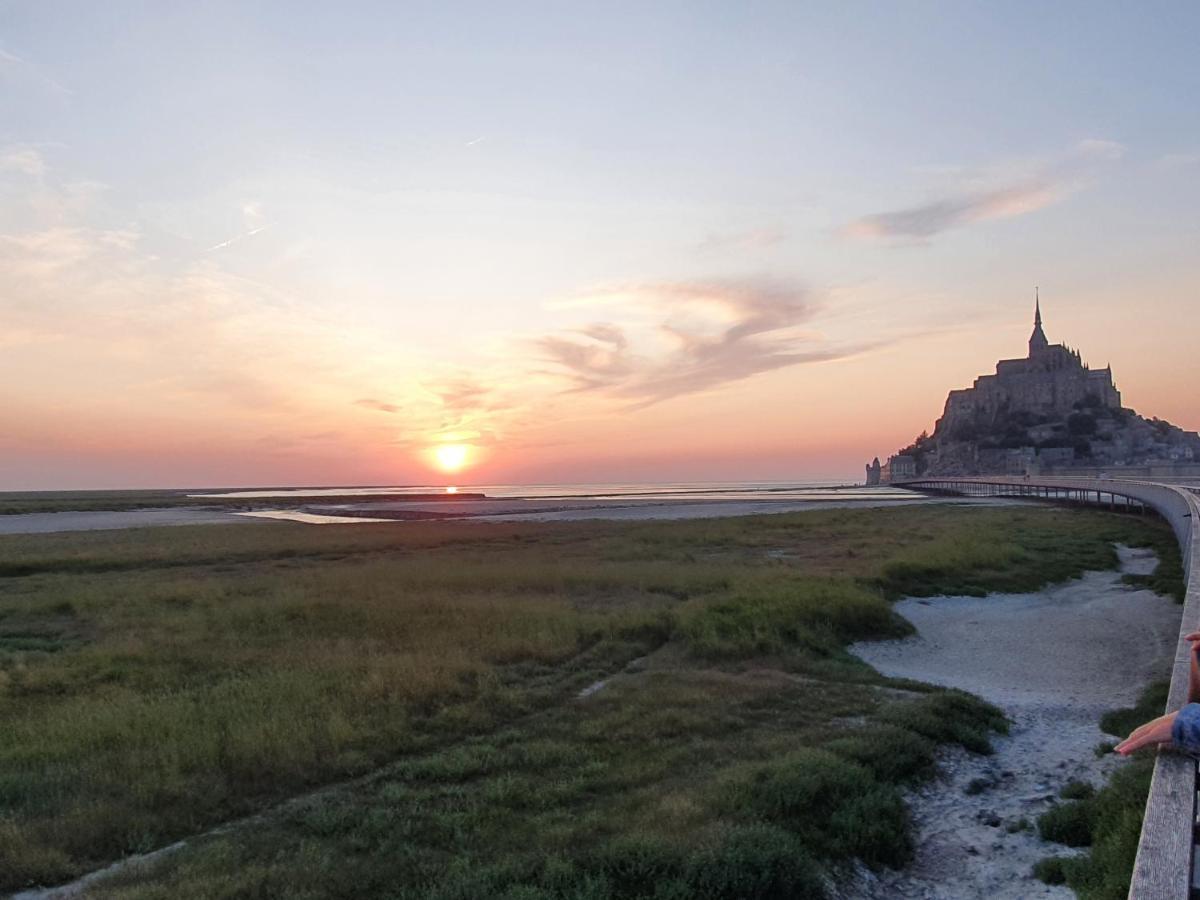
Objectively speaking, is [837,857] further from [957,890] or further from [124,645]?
[124,645]

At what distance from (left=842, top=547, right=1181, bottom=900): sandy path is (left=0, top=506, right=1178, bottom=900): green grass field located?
20.5 inches

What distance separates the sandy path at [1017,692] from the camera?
334 inches

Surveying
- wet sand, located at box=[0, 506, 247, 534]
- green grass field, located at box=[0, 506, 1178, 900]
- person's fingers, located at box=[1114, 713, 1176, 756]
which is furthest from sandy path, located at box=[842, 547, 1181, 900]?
wet sand, located at box=[0, 506, 247, 534]

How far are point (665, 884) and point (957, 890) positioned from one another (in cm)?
312

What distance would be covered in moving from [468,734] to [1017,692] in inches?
427

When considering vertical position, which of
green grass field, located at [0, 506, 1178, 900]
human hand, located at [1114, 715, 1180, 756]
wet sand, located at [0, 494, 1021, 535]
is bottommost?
green grass field, located at [0, 506, 1178, 900]

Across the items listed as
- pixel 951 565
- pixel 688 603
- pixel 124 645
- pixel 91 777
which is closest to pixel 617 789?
pixel 91 777

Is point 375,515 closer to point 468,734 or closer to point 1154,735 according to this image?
point 468,734

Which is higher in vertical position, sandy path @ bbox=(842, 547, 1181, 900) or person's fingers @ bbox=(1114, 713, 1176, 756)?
person's fingers @ bbox=(1114, 713, 1176, 756)

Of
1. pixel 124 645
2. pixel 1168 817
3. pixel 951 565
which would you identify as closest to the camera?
pixel 1168 817

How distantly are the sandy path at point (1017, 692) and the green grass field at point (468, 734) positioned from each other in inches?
20.5

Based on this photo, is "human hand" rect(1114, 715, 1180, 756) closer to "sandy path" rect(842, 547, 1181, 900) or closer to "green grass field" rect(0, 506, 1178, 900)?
"sandy path" rect(842, 547, 1181, 900)

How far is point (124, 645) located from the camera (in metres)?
18.8

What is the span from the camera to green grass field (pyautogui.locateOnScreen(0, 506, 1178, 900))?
8008mm
